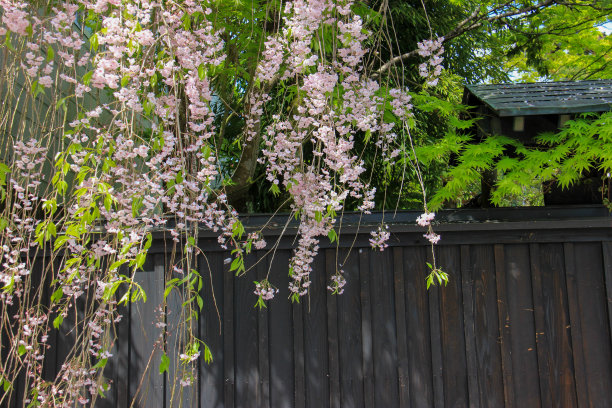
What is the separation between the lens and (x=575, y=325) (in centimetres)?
266

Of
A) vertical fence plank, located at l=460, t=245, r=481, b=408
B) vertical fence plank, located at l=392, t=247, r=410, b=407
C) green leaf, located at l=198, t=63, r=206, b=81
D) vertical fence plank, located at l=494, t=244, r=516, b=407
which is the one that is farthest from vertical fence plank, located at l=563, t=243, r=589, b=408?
green leaf, located at l=198, t=63, r=206, b=81

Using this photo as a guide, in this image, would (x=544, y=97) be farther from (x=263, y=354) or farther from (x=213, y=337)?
(x=213, y=337)

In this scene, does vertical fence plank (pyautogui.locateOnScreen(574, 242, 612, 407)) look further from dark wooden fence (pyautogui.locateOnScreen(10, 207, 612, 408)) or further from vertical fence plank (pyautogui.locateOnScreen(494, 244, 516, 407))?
vertical fence plank (pyautogui.locateOnScreen(494, 244, 516, 407))

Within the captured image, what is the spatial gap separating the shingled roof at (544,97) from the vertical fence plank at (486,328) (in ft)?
2.46

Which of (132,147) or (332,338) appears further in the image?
(332,338)

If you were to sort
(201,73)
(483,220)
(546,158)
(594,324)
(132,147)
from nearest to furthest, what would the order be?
(201,73) < (132,147) < (546,158) < (594,324) < (483,220)

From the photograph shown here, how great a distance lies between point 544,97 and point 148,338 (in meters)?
2.55

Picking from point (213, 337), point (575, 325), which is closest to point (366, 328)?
point (213, 337)

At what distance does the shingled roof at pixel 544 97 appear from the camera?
8.37 feet

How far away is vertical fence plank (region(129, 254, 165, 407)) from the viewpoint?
266 cm

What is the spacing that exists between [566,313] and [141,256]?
2.25 m

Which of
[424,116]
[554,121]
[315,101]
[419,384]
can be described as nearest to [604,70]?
[424,116]

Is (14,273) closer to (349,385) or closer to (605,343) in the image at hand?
(349,385)

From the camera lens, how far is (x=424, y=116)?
5.83 metres
